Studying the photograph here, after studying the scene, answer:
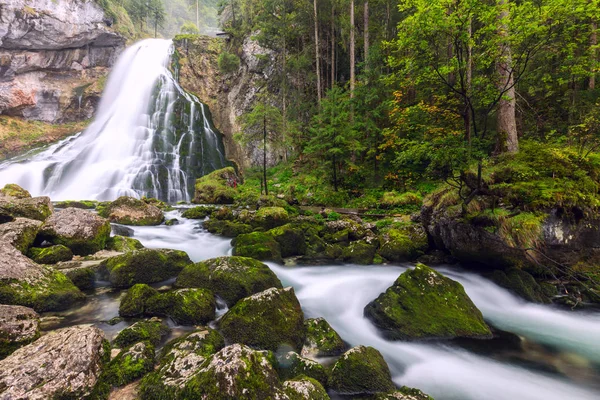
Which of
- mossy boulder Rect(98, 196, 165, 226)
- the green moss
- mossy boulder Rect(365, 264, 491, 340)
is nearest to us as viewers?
the green moss

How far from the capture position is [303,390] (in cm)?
297

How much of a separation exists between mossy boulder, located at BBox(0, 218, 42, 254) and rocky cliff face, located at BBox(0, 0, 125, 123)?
36.1 meters

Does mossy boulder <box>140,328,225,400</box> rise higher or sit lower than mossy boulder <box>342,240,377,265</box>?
higher

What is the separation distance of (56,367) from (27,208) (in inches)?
363

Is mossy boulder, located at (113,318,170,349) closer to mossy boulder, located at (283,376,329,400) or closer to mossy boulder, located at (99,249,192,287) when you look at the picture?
mossy boulder, located at (283,376,329,400)

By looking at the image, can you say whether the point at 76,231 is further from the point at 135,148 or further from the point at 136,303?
the point at 135,148

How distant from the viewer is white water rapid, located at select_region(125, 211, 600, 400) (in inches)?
163

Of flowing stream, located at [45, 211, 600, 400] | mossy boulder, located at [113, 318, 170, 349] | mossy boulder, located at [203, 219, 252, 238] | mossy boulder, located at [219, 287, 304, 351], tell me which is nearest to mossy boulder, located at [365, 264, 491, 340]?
flowing stream, located at [45, 211, 600, 400]

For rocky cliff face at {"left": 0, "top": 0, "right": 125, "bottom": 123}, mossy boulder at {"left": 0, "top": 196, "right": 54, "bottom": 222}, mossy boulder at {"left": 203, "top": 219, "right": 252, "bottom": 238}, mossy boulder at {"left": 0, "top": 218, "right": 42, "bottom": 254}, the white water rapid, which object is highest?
rocky cliff face at {"left": 0, "top": 0, "right": 125, "bottom": 123}

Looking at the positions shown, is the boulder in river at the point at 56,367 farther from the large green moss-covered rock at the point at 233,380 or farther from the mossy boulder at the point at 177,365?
the large green moss-covered rock at the point at 233,380

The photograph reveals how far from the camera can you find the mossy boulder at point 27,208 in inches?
349

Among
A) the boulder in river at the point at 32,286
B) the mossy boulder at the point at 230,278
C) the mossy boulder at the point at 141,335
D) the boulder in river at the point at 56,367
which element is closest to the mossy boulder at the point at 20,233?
the boulder in river at the point at 32,286

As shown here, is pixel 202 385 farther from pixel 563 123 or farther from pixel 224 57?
pixel 224 57

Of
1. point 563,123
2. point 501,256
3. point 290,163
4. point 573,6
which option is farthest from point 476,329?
point 290,163
